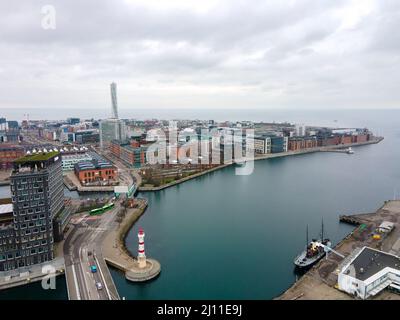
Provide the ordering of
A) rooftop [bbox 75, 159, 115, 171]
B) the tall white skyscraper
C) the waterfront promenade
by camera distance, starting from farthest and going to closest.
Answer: the tall white skyscraper < rooftop [bbox 75, 159, 115, 171] < the waterfront promenade

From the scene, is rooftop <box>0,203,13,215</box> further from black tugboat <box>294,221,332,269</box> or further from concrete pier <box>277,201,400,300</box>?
black tugboat <box>294,221,332,269</box>

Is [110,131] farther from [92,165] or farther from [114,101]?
[114,101]

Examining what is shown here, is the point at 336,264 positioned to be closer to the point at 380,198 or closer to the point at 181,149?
the point at 380,198

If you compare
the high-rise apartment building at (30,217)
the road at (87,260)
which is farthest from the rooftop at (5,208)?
the road at (87,260)

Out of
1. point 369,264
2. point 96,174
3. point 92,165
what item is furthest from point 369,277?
point 92,165

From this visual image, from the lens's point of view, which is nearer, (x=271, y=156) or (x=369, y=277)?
(x=369, y=277)

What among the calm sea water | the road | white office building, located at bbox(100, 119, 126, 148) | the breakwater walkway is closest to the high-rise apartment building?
the road
